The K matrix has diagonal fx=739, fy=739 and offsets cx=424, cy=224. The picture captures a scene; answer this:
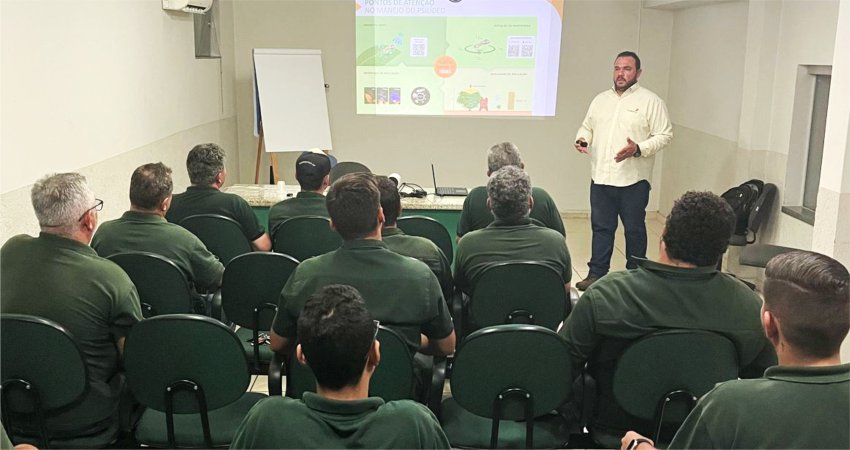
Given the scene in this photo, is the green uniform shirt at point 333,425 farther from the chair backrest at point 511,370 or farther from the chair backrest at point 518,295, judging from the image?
the chair backrest at point 518,295

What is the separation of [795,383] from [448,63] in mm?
5843

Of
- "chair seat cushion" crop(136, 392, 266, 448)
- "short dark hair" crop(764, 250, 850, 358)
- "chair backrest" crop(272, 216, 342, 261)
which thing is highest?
"short dark hair" crop(764, 250, 850, 358)

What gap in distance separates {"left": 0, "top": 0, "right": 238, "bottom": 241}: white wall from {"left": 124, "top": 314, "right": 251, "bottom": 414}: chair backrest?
1605mm

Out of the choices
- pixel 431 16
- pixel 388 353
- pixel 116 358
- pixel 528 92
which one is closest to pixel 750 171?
pixel 528 92

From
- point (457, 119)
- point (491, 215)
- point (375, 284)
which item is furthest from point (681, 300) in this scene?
point (457, 119)

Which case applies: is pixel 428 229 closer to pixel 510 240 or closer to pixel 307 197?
pixel 307 197

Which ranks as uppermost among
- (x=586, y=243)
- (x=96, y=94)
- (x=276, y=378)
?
(x=96, y=94)

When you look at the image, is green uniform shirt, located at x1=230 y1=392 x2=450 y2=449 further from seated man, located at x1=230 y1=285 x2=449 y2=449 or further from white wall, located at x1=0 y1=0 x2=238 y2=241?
white wall, located at x1=0 y1=0 x2=238 y2=241

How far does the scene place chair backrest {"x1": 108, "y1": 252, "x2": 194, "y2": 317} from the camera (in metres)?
2.73

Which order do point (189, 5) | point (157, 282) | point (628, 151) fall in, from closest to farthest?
1. point (157, 282)
2. point (628, 151)
3. point (189, 5)

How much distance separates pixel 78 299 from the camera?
87.7 inches

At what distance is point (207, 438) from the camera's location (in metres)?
2.25

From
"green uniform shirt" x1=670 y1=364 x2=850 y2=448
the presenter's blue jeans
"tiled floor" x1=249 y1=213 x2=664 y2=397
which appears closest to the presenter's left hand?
the presenter's blue jeans

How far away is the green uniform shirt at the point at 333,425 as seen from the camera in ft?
4.58
